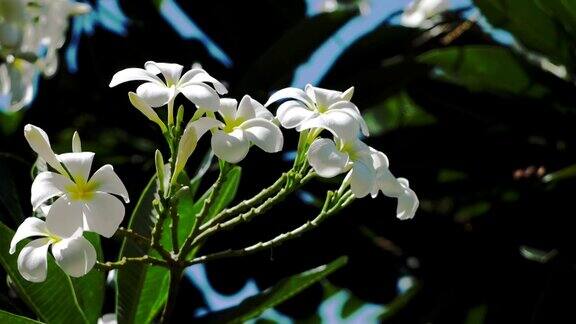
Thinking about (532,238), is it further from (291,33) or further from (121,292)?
(121,292)

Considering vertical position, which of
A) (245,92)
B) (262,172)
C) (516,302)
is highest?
(245,92)

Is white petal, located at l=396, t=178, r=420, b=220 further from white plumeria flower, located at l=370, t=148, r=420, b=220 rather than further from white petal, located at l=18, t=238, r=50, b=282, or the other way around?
white petal, located at l=18, t=238, r=50, b=282

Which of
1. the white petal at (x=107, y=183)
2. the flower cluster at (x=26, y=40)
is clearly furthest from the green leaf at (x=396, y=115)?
the white petal at (x=107, y=183)

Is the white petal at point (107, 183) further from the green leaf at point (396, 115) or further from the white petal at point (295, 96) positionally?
the green leaf at point (396, 115)

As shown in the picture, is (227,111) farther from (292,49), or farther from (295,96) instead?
(292,49)

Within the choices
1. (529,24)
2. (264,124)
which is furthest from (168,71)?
(529,24)

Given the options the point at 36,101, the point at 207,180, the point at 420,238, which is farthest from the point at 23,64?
the point at 420,238
